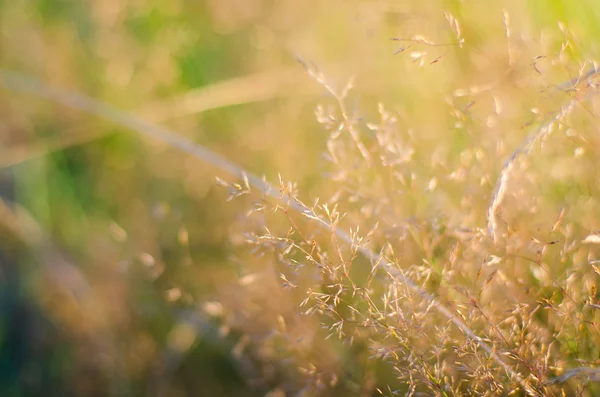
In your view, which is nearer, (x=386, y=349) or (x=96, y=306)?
(x=386, y=349)

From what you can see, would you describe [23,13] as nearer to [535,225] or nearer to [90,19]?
[90,19]

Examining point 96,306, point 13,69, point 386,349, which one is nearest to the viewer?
point 386,349

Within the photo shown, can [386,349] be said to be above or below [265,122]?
above

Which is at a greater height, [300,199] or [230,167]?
[230,167]

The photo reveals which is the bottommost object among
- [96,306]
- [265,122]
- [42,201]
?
[96,306]

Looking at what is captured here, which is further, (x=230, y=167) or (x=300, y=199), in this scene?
(x=300, y=199)

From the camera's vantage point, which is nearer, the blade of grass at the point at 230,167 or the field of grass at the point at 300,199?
the blade of grass at the point at 230,167

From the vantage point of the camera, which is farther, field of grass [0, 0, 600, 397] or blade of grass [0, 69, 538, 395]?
field of grass [0, 0, 600, 397]

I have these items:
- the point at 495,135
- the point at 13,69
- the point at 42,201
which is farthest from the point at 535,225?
Result: the point at 13,69
